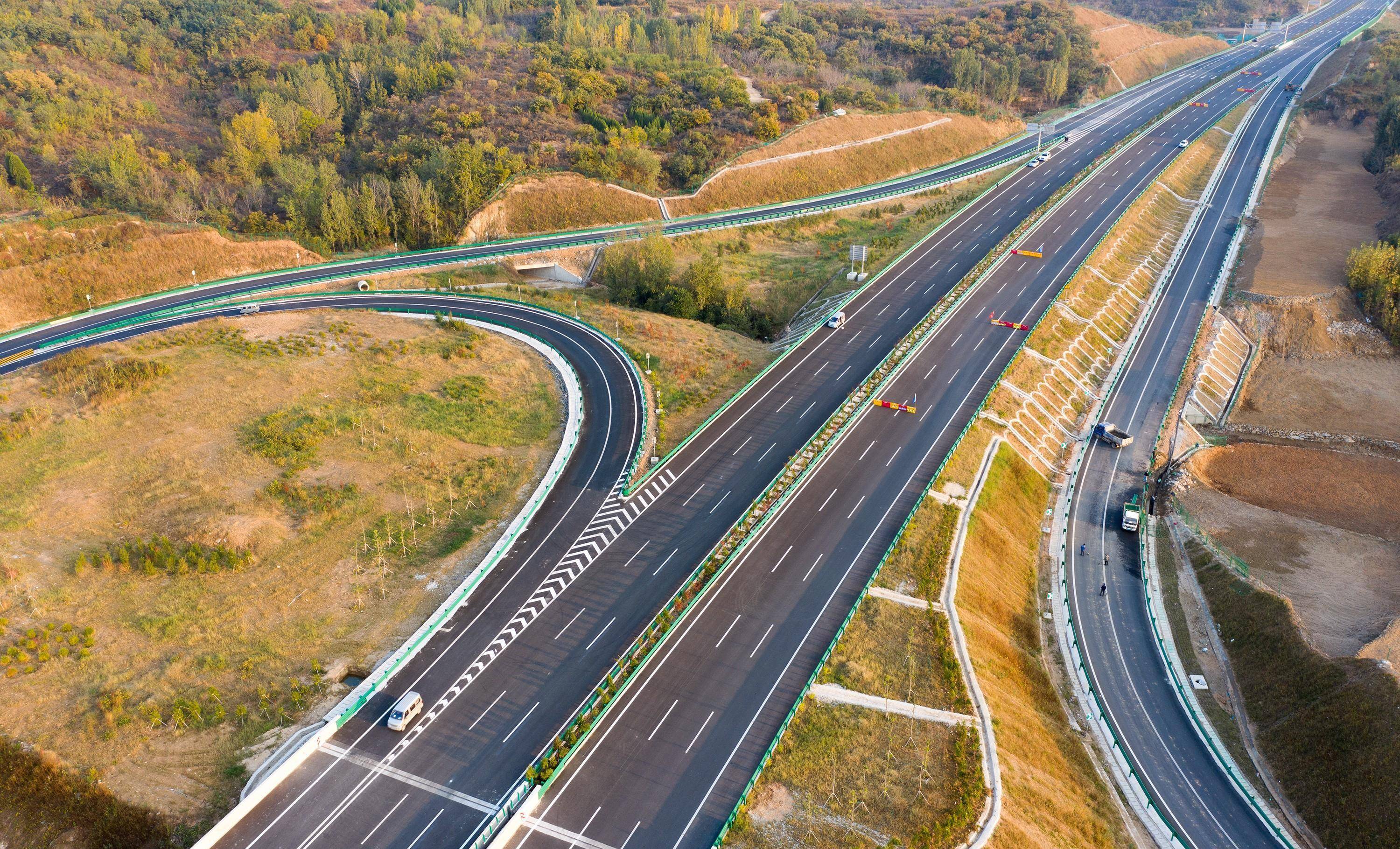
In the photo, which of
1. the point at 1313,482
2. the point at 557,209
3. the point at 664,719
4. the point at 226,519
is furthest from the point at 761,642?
the point at 557,209

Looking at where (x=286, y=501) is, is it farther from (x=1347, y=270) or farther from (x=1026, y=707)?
(x=1347, y=270)

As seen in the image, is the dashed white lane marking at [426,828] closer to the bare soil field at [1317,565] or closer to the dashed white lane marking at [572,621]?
the dashed white lane marking at [572,621]

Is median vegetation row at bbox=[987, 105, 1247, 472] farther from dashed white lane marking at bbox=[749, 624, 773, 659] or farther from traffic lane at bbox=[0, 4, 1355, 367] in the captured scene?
traffic lane at bbox=[0, 4, 1355, 367]

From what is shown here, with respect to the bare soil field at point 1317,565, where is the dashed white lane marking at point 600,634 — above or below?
above

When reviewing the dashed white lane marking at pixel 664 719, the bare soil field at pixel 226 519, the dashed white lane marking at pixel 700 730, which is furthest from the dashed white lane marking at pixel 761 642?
the bare soil field at pixel 226 519

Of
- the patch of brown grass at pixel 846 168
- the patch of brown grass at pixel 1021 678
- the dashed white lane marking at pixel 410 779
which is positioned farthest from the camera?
the patch of brown grass at pixel 846 168

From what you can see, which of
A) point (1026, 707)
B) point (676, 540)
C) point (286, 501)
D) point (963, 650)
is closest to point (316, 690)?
point (286, 501)
